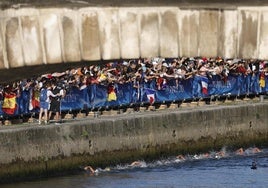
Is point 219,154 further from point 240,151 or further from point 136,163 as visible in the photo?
point 136,163

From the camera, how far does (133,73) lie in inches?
1426

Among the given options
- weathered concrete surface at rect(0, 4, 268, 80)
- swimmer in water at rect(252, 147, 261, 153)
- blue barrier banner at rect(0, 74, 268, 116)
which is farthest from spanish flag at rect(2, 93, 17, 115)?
weathered concrete surface at rect(0, 4, 268, 80)

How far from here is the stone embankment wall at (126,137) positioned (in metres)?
31.7

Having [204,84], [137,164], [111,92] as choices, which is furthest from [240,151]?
[111,92]

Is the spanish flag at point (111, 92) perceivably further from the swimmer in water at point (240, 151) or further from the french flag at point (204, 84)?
the swimmer in water at point (240, 151)

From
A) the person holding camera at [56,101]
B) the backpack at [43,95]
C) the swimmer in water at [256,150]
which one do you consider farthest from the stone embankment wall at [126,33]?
the swimmer in water at [256,150]

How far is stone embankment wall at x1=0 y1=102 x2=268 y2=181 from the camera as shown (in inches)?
1247

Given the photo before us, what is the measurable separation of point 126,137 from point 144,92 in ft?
7.09

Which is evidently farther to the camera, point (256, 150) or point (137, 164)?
point (256, 150)

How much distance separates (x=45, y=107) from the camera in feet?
107

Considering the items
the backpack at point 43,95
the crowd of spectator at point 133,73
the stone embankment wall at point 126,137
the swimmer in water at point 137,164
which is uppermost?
the crowd of spectator at point 133,73

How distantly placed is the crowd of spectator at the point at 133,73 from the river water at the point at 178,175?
2719 mm

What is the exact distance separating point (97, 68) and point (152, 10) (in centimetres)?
1975

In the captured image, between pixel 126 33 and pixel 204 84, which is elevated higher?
pixel 126 33
